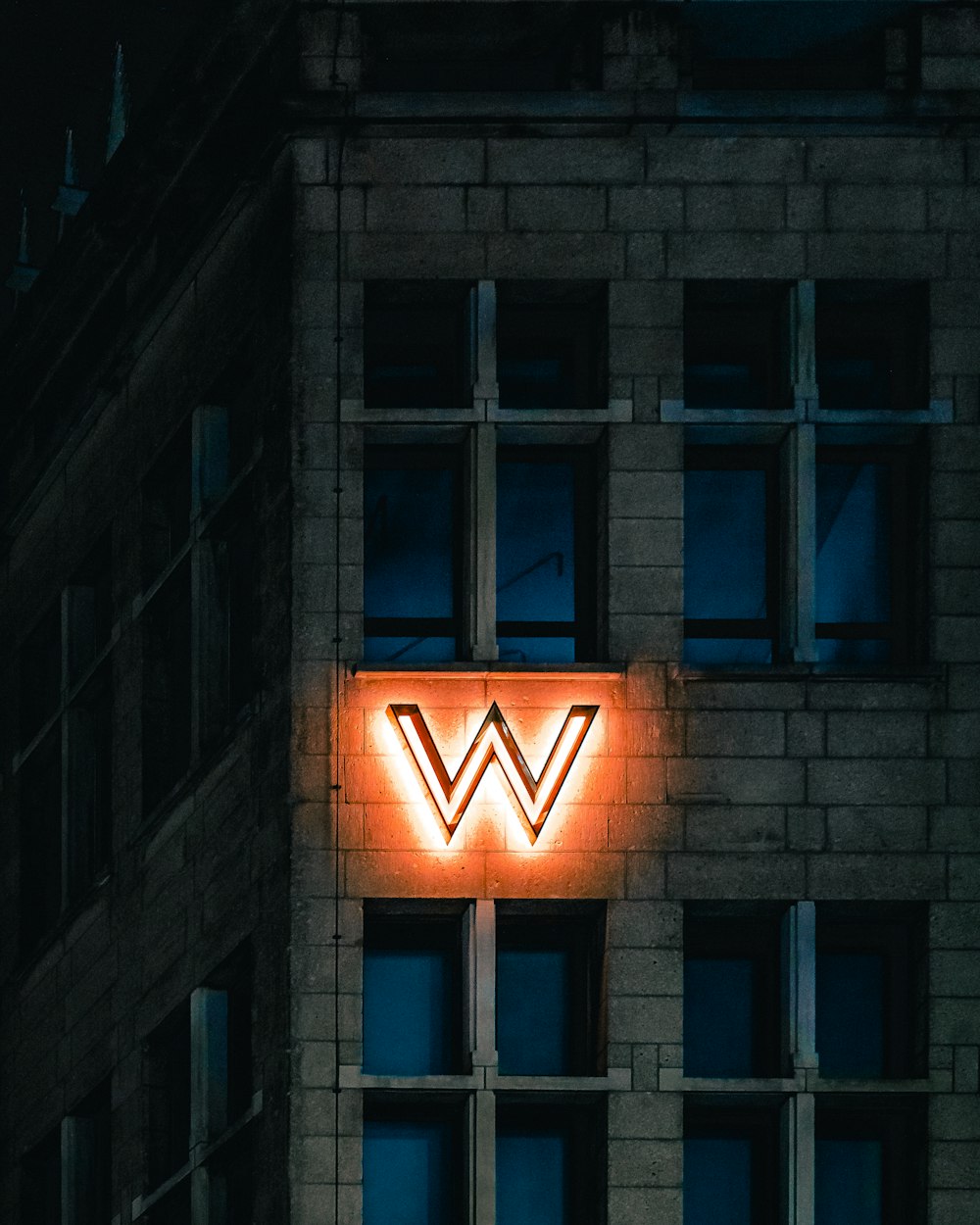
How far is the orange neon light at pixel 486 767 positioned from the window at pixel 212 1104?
10.3 feet

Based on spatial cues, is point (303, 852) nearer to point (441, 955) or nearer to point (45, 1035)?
point (441, 955)

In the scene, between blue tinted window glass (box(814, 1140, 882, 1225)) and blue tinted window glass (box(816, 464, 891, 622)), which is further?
blue tinted window glass (box(816, 464, 891, 622))

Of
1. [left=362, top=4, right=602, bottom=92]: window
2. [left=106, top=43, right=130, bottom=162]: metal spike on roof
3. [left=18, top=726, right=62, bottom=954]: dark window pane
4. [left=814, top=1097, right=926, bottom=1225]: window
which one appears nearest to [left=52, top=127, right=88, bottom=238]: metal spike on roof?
[left=106, top=43, right=130, bottom=162]: metal spike on roof

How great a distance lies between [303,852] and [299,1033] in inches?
63.5

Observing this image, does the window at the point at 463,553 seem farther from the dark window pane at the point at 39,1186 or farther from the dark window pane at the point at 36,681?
the dark window pane at the point at 36,681

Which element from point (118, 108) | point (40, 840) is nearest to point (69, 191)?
point (118, 108)

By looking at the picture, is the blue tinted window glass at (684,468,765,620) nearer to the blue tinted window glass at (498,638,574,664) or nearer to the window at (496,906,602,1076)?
the blue tinted window glass at (498,638,574,664)

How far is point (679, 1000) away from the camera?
37125 mm

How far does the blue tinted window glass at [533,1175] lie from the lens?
3744cm

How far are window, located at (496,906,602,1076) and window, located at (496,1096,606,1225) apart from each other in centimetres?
37

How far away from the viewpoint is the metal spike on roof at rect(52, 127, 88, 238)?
56.0m

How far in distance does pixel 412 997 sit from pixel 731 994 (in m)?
2.88

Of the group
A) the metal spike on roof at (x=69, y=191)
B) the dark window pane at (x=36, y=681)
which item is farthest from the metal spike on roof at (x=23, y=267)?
the dark window pane at (x=36, y=681)

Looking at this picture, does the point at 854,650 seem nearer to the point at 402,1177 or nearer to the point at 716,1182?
the point at 716,1182
